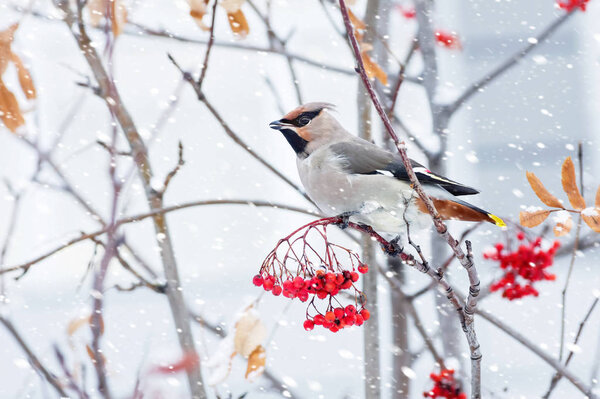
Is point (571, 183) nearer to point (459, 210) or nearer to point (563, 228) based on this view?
point (563, 228)

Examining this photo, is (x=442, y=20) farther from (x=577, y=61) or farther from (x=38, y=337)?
(x=38, y=337)

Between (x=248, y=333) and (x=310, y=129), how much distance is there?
1.84 feet

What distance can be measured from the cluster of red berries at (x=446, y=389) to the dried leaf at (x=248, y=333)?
1.15 ft

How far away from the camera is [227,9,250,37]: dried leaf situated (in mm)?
1353

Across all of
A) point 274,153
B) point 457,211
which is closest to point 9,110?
point 457,211

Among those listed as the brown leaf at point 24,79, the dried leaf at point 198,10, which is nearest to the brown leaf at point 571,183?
the dried leaf at point 198,10

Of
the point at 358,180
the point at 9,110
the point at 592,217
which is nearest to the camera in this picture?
the point at 592,217

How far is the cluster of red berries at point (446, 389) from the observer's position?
4.46ft

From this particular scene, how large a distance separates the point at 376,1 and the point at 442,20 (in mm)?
2652

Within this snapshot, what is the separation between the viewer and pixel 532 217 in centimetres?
101

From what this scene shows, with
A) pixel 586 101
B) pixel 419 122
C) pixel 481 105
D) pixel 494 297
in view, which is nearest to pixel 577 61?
pixel 586 101

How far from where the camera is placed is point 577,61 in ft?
14.1

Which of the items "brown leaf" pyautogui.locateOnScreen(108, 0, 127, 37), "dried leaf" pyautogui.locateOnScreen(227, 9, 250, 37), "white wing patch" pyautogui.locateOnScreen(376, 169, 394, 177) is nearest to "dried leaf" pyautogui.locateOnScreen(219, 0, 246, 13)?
"dried leaf" pyautogui.locateOnScreen(227, 9, 250, 37)

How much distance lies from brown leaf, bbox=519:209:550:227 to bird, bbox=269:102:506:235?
0.74 ft
